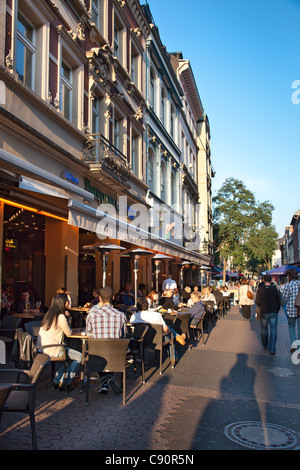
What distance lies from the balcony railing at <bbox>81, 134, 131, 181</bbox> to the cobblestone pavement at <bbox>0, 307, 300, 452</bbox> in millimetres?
7219

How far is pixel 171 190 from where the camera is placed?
2777cm

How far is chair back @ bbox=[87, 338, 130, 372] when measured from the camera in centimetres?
549

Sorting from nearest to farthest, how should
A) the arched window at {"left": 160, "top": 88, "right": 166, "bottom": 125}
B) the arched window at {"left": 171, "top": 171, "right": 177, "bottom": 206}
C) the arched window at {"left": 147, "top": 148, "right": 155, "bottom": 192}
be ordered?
1. the arched window at {"left": 147, "top": 148, "right": 155, "bottom": 192}
2. the arched window at {"left": 160, "top": 88, "right": 166, "bottom": 125}
3. the arched window at {"left": 171, "top": 171, "right": 177, "bottom": 206}

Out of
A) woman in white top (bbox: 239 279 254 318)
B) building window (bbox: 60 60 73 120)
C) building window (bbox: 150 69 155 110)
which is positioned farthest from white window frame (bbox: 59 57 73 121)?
building window (bbox: 150 69 155 110)

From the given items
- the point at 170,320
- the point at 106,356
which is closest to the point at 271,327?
the point at 170,320

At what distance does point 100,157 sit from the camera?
44.4 feet

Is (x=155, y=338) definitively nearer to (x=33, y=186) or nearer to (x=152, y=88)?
(x=33, y=186)

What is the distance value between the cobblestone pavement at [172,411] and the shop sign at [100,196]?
7217 mm

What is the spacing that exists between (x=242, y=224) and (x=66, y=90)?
3021cm

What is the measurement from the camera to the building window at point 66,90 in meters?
12.4

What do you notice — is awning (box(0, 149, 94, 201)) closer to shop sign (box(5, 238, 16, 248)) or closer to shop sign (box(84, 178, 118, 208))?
shop sign (box(5, 238, 16, 248))

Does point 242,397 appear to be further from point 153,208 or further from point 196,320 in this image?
point 153,208

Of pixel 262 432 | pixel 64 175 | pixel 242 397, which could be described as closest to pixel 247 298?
pixel 64 175

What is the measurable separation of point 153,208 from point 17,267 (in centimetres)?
1065
